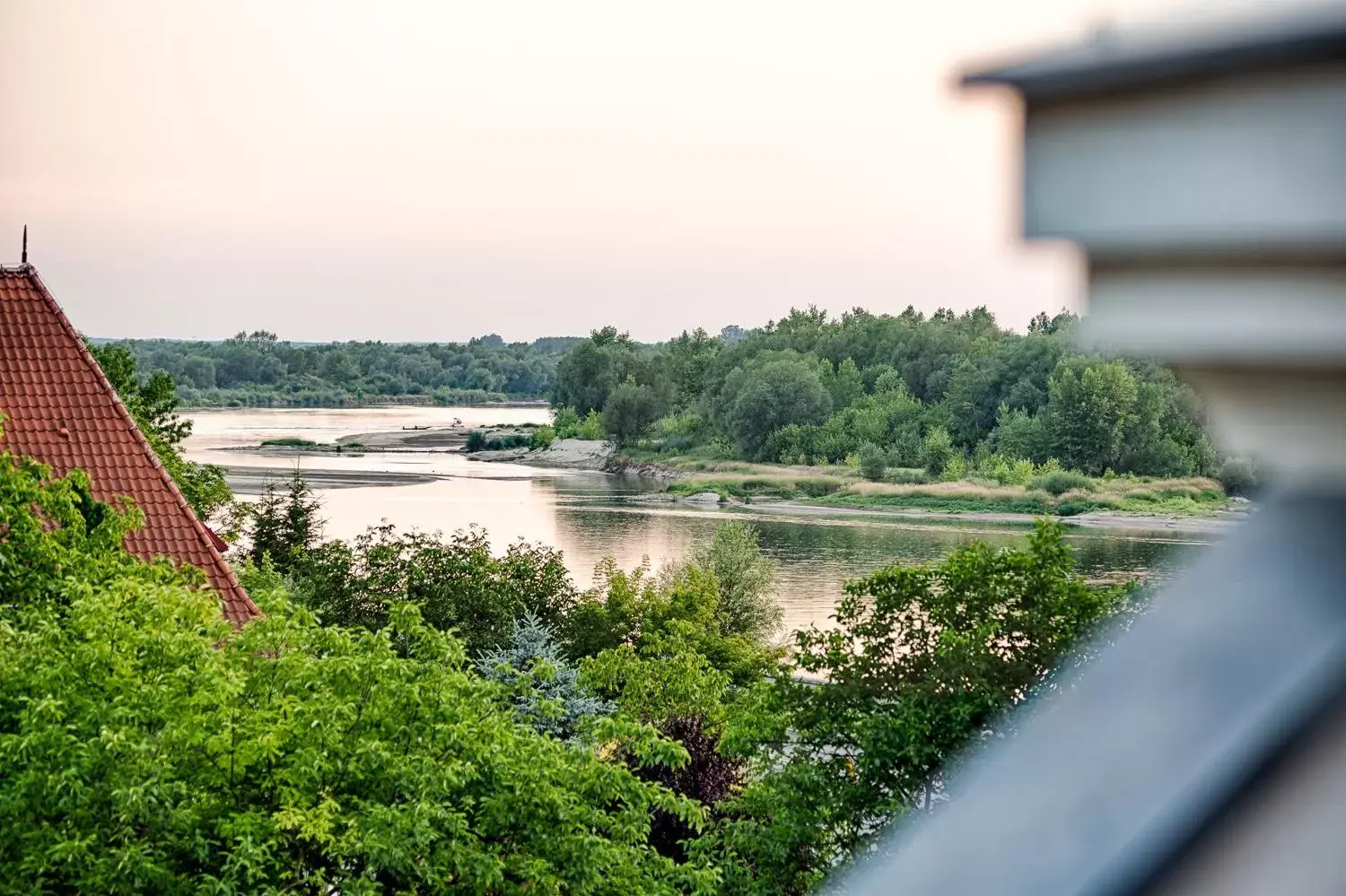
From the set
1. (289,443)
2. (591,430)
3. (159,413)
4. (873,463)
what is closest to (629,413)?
(591,430)

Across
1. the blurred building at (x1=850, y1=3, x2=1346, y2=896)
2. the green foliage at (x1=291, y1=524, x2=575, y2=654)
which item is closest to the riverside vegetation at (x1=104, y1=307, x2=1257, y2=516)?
the green foliage at (x1=291, y1=524, x2=575, y2=654)

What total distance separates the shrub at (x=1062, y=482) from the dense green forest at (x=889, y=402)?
3.43ft

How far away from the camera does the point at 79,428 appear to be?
13031mm

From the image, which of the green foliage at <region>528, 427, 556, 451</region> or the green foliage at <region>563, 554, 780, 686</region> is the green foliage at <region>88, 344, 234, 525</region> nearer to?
the green foliage at <region>563, 554, 780, 686</region>

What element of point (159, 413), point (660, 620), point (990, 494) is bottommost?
point (990, 494)

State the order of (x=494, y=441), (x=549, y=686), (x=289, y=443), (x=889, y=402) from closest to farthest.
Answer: (x=549, y=686) → (x=289, y=443) → (x=889, y=402) → (x=494, y=441)

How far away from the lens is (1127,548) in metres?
48.1

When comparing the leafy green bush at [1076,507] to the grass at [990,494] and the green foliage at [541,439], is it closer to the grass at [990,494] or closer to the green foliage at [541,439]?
the grass at [990,494]

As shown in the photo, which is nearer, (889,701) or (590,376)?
(889,701)

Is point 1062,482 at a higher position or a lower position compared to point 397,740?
lower

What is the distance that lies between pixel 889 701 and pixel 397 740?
19.1 ft

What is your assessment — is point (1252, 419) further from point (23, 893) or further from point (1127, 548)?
point (1127, 548)

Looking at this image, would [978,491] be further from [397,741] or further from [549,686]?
[397,741]

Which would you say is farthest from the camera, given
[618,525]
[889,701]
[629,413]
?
[629,413]
